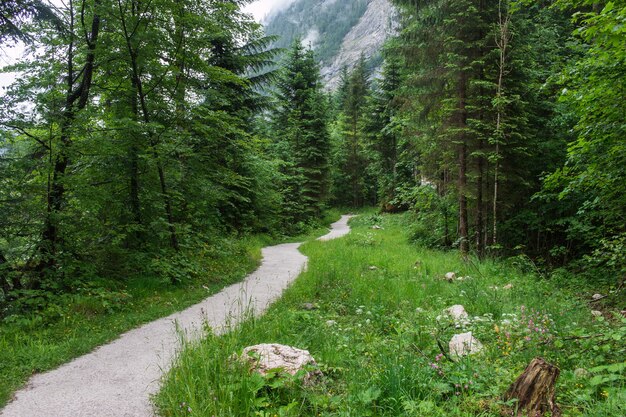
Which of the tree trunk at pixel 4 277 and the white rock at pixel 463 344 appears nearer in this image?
the white rock at pixel 463 344

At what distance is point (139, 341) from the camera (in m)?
5.64

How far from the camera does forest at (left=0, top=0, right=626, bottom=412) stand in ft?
21.8

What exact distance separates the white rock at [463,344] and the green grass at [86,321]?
5.21m

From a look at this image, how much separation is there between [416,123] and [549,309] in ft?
30.4

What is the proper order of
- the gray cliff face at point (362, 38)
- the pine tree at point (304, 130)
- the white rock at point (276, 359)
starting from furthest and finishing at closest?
the gray cliff face at point (362, 38), the pine tree at point (304, 130), the white rock at point (276, 359)

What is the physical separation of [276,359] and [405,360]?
138 cm

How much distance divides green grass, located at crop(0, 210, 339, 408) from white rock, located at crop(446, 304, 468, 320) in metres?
5.42

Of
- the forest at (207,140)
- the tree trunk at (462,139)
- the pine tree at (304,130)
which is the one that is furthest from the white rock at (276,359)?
the pine tree at (304,130)

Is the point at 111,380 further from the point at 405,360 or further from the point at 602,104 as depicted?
the point at 602,104

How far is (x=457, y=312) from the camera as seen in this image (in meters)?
5.96

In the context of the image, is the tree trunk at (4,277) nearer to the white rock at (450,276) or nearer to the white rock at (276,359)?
the white rock at (276,359)

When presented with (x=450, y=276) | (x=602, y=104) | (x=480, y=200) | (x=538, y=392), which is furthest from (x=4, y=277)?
(x=480, y=200)

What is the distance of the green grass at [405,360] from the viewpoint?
3.04m

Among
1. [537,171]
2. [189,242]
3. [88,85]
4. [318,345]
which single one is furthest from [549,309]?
[88,85]
